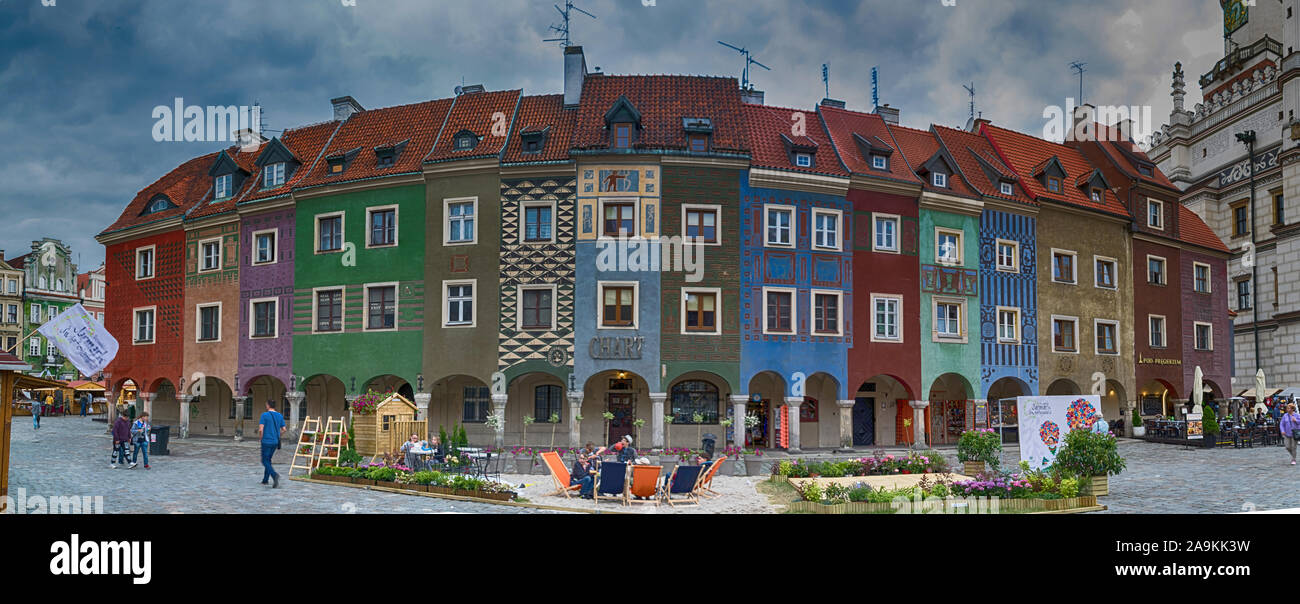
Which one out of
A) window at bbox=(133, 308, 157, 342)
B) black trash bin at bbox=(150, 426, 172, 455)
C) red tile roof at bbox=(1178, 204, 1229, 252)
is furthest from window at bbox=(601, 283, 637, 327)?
red tile roof at bbox=(1178, 204, 1229, 252)

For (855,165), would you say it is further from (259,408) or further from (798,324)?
(259,408)

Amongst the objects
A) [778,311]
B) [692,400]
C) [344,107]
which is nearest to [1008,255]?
[778,311]

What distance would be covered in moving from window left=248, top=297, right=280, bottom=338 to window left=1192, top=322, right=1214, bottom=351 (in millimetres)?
38351

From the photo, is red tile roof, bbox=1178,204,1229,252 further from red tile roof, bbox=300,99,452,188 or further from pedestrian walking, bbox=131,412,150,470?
pedestrian walking, bbox=131,412,150,470

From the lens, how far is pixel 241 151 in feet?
128

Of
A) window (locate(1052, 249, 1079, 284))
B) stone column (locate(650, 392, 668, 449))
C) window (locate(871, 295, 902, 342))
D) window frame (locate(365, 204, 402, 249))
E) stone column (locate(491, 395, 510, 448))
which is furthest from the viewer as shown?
window (locate(1052, 249, 1079, 284))

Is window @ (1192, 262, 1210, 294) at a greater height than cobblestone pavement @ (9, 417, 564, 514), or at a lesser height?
greater

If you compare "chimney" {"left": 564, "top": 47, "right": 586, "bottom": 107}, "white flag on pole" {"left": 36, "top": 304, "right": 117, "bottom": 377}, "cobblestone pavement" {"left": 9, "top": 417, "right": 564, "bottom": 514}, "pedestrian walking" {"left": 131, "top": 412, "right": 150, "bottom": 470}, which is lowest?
"cobblestone pavement" {"left": 9, "top": 417, "right": 564, "bottom": 514}

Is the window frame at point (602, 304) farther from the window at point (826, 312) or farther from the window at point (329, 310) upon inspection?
the window at point (329, 310)

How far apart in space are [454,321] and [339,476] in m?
12.5

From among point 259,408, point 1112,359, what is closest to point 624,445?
point 259,408

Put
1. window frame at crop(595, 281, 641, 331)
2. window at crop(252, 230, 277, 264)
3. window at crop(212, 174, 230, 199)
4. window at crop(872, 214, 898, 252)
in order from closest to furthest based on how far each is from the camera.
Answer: window frame at crop(595, 281, 641, 331), window at crop(872, 214, 898, 252), window at crop(252, 230, 277, 264), window at crop(212, 174, 230, 199)

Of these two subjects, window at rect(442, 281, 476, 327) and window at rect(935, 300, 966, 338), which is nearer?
window at rect(442, 281, 476, 327)

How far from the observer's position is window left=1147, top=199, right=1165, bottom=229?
130ft
